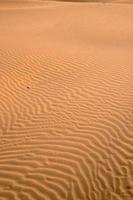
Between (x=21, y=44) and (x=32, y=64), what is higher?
(x=21, y=44)

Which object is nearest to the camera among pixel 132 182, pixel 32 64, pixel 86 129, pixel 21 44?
pixel 132 182

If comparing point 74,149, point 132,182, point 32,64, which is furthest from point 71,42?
point 132,182

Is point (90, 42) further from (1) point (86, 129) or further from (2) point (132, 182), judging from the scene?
(2) point (132, 182)

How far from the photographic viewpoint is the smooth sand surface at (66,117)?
4.17 m

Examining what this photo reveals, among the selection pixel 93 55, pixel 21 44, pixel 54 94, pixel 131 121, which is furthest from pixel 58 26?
pixel 131 121

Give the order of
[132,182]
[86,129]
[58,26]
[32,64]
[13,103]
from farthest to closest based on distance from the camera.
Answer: [58,26]
[32,64]
[13,103]
[86,129]
[132,182]

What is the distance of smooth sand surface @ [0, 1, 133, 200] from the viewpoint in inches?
164

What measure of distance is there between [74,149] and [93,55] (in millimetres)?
4491

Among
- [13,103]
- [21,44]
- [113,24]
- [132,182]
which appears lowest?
[132,182]

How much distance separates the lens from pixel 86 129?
5.19 meters

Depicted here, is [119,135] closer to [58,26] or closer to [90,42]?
[90,42]

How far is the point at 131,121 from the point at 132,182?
1416 mm

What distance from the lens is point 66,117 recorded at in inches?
220

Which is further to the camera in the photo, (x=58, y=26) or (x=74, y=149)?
(x=58, y=26)
